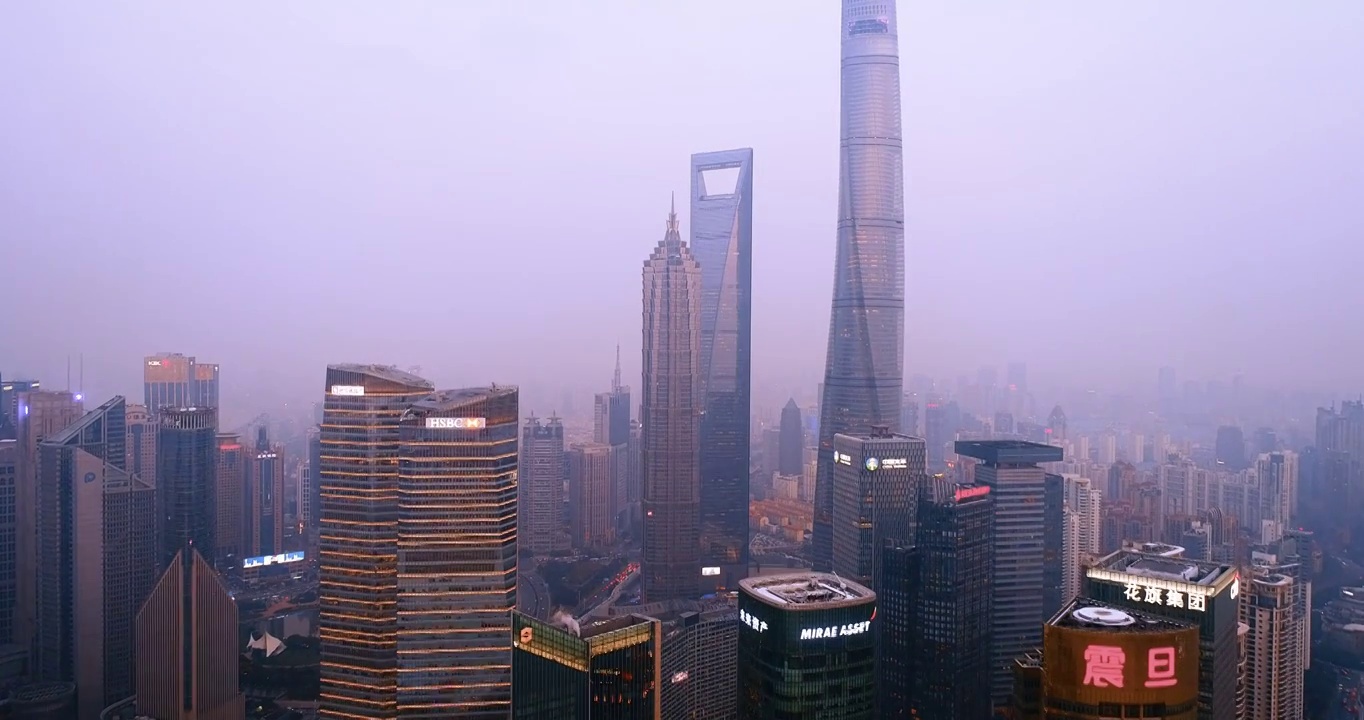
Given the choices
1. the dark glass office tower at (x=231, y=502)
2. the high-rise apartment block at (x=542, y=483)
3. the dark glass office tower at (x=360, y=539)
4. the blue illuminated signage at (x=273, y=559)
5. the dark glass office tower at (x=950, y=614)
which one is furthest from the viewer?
the high-rise apartment block at (x=542, y=483)

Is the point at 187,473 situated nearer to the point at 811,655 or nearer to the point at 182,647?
the point at 182,647

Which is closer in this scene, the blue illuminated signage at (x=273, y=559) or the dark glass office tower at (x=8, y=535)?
the dark glass office tower at (x=8, y=535)

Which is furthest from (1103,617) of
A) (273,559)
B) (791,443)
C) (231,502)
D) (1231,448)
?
(231,502)

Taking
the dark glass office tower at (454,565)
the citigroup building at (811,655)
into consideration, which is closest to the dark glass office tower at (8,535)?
the dark glass office tower at (454,565)

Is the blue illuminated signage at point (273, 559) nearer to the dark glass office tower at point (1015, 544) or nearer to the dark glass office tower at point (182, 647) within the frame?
the dark glass office tower at point (182, 647)

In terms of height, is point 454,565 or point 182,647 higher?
point 454,565

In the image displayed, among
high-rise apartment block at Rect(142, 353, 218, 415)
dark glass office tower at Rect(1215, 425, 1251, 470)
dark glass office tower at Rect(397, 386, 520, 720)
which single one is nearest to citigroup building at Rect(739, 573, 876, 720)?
dark glass office tower at Rect(397, 386, 520, 720)
